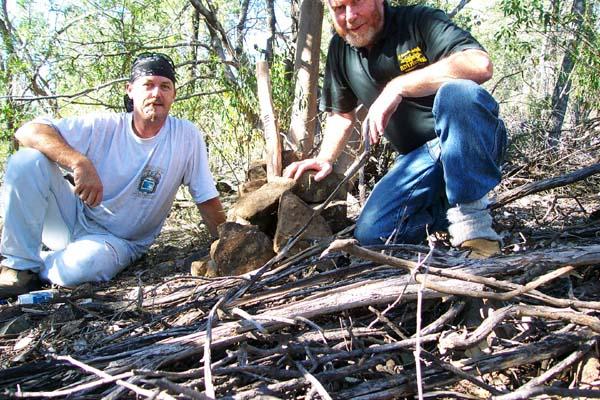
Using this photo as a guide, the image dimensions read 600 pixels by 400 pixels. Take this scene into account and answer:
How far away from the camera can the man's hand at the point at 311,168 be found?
314 cm

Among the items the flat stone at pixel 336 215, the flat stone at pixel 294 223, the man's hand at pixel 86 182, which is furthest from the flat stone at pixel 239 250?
the man's hand at pixel 86 182

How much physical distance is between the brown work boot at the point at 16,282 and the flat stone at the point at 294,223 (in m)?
1.50

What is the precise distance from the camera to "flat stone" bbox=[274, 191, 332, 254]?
2881 mm

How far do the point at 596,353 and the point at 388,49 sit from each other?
2.01 m

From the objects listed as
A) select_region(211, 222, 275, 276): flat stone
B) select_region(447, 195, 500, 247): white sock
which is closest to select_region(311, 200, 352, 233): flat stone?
select_region(211, 222, 275, 276): flat stone

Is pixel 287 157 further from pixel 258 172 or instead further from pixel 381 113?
pixel 381 113

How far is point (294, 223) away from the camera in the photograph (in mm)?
2920

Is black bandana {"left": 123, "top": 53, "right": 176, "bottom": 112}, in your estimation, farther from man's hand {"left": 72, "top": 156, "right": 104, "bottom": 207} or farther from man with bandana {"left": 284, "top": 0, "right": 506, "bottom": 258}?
man with bandana {"left": 284, "top": 0, "right": 506, "bottom": 258}

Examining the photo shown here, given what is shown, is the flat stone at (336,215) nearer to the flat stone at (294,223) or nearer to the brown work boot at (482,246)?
the flat stone at (294,223)

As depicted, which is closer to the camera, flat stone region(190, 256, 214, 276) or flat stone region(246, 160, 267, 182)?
flat stone region(190, 256, 214, 276)

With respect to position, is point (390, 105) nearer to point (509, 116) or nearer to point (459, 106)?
Result: point (459, 106)

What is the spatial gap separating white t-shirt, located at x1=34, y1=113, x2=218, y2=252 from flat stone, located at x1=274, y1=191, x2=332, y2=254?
2.63ft

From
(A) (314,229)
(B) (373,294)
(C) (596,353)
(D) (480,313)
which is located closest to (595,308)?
(C) (596,353)

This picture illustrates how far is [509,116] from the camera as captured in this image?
251 inches
